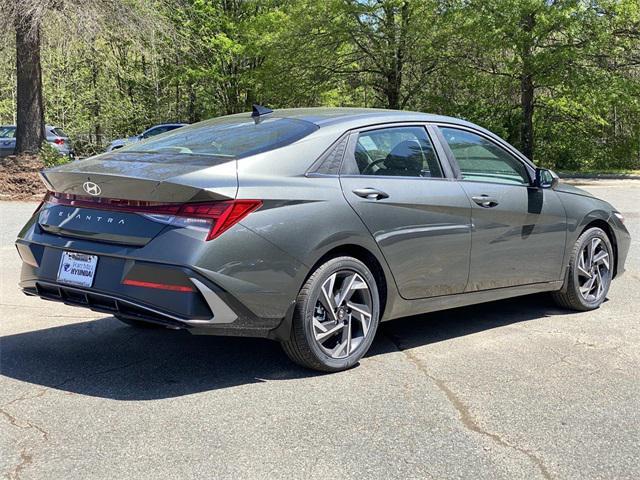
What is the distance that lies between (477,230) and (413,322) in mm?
1108

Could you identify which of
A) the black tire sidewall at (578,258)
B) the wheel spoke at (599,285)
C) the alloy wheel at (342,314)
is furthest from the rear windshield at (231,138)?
the wheel spoke at (599,285)

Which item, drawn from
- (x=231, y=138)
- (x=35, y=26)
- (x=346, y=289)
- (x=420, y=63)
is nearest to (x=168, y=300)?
(x=346, y=289)

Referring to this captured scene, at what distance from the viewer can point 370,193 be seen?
4.66 meters

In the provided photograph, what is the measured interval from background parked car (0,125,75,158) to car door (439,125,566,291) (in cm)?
Result: 1872

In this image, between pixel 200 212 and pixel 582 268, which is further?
pixel 582 268

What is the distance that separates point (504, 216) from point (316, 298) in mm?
1894

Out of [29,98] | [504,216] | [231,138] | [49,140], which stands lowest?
[49,140]

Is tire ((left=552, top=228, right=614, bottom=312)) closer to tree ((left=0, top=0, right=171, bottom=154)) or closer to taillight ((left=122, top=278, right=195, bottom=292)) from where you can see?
taillight ((left=122, top=278, right=195, bottom=292))

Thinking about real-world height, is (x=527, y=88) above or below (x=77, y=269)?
above

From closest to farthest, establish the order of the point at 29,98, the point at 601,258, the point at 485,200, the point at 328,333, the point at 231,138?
1. the point at 328,333
2. the point at 231,138
3. the point at 485,200
4. the point at 601,258
5. the point at 29,98

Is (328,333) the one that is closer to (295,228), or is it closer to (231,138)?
(295,228)

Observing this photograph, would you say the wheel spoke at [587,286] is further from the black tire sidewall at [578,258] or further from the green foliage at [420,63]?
the green foliage at [420,63]

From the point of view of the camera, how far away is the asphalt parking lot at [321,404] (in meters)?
3.29

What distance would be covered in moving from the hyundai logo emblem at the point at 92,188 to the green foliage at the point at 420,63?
13.6 metres
